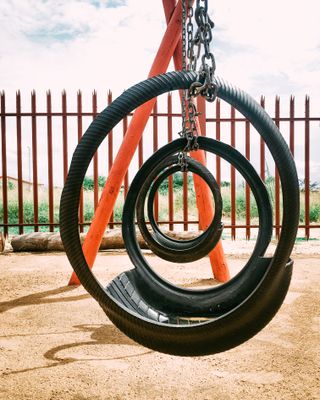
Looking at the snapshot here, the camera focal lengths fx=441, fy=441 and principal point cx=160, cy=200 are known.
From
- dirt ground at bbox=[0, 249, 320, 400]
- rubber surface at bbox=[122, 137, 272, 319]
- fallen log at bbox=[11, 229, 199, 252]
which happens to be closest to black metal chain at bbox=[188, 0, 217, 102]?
rubber surface at bbox=[122, 137, 272, 319]

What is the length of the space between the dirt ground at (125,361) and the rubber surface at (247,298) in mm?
859

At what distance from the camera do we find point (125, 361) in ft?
8.66

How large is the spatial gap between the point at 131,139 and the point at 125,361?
231 centimetres

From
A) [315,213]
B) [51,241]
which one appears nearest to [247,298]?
[51,241]

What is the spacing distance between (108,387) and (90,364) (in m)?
0.34

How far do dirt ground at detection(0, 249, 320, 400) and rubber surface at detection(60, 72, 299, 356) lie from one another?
2.82 ft

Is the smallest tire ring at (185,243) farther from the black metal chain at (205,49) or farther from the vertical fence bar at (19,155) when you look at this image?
the vertical fence bar at (19,155)

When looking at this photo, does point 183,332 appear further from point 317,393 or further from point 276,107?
point 276,107

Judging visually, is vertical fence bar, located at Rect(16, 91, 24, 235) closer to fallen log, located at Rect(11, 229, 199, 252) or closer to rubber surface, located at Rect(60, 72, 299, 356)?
fallen log, located at Rect(11, 229, 199, 252)

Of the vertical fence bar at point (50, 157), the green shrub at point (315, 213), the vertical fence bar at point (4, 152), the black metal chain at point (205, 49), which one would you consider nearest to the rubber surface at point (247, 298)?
the black metal chain at point (205, 49)

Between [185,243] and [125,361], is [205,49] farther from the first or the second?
[125,361]

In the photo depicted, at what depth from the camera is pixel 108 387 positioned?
2.27 meters

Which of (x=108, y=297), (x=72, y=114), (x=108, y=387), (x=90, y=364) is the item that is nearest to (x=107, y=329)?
(x=90, y=364)

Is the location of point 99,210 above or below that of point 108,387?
above
